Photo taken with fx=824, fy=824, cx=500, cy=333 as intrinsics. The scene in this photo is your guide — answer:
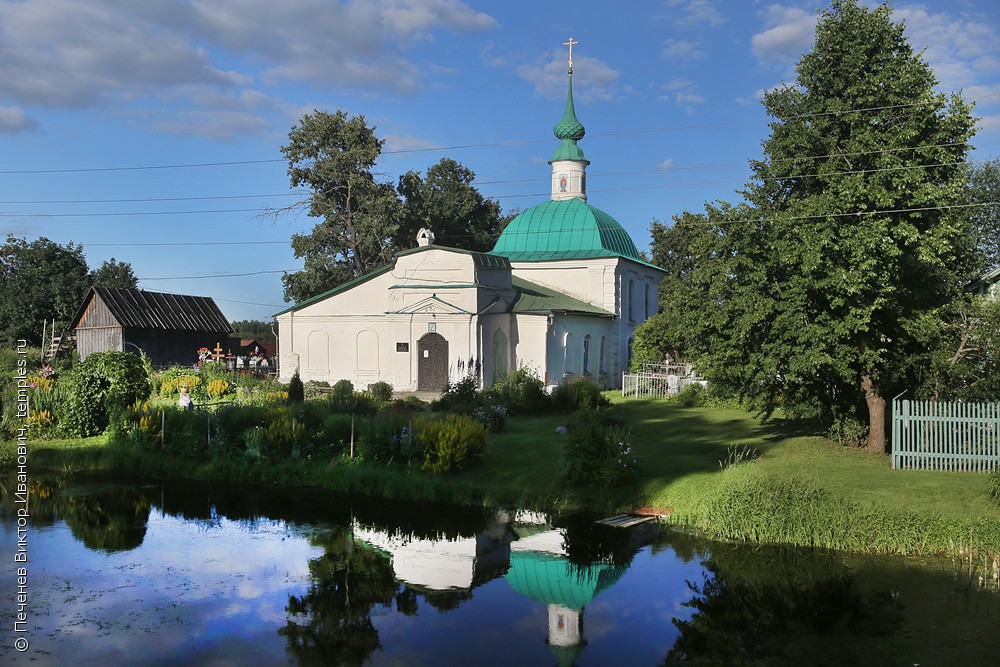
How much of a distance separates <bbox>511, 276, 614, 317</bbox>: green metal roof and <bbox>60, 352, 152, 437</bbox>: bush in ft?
49.9

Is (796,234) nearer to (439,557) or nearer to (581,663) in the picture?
(439,557)

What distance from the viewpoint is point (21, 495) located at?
54.4 feet

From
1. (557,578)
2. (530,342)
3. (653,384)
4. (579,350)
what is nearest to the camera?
(557,578)

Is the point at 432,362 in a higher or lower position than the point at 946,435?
higher

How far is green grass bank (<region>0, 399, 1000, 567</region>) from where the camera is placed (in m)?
12.5

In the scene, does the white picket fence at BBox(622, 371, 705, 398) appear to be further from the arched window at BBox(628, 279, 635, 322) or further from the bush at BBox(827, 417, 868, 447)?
the bush at BBox(827, 417, 868, 447)

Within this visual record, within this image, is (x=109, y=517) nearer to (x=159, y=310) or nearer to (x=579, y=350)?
(x=579, y=350)

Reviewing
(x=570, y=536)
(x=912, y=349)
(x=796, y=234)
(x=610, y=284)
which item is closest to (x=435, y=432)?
(x=570, y=536)

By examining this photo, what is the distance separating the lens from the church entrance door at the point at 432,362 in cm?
3127

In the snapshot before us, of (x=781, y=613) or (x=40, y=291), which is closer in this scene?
(x=781, y=613)

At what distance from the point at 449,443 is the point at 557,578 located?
5.58m

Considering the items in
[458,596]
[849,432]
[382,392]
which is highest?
[382,392]

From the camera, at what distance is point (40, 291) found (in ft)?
154

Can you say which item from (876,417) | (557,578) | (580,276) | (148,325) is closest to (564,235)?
(580,276)
